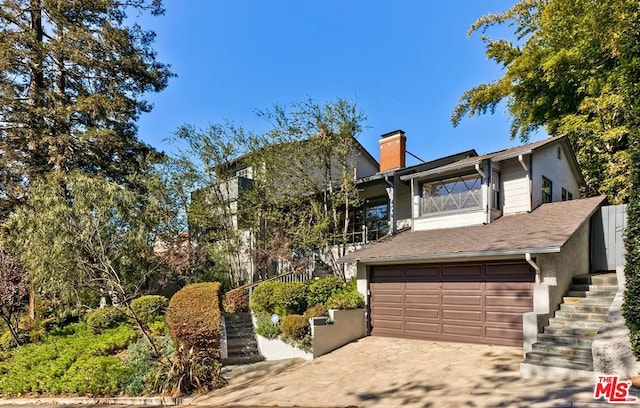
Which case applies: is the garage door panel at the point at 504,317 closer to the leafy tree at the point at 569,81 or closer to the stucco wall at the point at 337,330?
the stucco wall at the point at 337,330

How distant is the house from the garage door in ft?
0.08

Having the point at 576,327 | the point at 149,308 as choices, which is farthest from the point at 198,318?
the point at 576,327

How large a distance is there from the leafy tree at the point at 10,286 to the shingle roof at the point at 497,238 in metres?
11.5

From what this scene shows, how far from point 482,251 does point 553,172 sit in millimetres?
5749

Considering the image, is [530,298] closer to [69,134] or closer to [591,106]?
[591,106]

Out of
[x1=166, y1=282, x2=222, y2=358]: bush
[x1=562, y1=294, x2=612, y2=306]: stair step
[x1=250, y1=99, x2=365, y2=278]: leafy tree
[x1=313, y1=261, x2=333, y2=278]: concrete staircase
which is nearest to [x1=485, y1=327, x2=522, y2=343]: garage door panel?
[x1=562, y1=294, x2=612, y2=306]: stair step

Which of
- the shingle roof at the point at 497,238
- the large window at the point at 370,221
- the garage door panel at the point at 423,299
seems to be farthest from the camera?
the large window at the point at 370,221

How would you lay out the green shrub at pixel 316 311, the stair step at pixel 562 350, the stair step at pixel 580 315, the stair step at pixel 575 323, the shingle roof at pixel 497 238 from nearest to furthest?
the stair step at pixel 562 350, the stair step at pixel 575 323, the stair step at pixel 580 315, the shingle roof at pixel 497 238, the green shrub at pixel 316 311

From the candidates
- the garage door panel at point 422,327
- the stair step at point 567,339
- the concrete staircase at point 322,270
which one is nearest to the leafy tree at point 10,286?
the concrete staircase at point 322,270

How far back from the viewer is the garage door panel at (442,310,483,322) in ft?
31.3

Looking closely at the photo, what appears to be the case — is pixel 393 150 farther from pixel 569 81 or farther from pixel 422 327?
pixel 569 81

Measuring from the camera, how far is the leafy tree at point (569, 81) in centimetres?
1473

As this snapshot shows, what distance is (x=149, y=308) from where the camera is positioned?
14000mm

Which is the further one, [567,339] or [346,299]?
[346,299]
